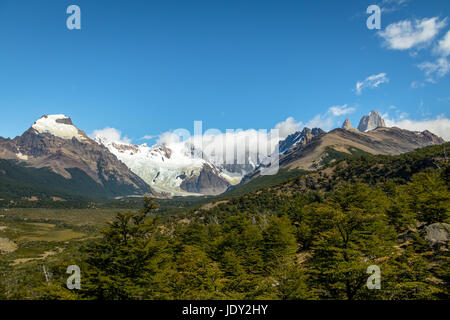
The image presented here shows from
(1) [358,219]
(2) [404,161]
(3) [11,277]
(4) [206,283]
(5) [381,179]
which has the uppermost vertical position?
(2) [404,161]

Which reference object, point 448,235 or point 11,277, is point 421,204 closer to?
point 448,235

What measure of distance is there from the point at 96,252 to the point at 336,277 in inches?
1046

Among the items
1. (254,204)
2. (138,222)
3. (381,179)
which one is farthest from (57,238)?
(381,179)

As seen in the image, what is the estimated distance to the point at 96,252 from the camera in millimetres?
31109

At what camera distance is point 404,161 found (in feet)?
502

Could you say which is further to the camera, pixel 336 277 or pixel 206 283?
pixel 206 283

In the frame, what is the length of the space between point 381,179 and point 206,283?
491ft

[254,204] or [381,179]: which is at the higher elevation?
[381,179]

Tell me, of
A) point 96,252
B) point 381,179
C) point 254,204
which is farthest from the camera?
point 254,204

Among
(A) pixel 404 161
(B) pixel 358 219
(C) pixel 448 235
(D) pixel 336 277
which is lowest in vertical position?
(D) pixel 336 277

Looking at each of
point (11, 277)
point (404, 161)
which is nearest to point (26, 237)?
point (11, 277)
